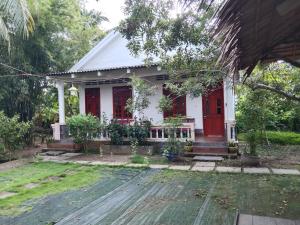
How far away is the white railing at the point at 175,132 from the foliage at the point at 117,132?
103 centimetres

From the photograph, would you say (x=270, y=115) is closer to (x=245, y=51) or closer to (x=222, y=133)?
(x=222, y=133)

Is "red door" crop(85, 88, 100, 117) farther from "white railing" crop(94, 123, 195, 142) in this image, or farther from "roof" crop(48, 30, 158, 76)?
"white railing" crop(94, 123, 195, 142)

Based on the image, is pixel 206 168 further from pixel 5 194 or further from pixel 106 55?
pixel 106 55

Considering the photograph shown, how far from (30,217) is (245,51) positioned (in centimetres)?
435

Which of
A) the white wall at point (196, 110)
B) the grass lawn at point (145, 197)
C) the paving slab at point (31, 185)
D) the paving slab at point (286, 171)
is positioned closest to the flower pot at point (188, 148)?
the grass lawn at point (145, 197)

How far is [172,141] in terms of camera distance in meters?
10.1

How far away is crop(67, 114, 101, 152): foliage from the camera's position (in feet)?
39.1

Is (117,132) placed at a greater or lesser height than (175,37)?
lesser

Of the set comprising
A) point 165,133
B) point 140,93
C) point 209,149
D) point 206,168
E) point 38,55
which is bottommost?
point 206,168

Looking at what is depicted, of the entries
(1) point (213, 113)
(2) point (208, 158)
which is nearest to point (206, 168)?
(2) point (208, 158)

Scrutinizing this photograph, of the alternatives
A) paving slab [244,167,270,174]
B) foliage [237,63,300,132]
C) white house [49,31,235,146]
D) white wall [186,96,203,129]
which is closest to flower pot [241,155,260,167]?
paving slab [244,167,270,174]

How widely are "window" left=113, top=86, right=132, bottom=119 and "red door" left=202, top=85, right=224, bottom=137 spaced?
11.7 ft

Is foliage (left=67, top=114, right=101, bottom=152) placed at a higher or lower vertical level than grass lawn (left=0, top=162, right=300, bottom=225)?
higher

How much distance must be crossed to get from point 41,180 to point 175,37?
5.18m
